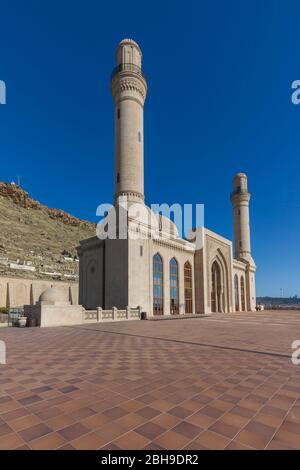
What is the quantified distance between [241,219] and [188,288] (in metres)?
19.1

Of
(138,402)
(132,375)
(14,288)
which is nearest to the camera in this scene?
(138,402)

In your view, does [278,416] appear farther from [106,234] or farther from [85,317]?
[106,234]

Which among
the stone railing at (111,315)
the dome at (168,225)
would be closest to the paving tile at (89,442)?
the stone railing at (111,315)

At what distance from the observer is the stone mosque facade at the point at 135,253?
71.6 ft

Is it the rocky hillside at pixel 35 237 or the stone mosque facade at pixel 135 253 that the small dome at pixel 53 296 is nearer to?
the stone mosque facade at pixel 135 253

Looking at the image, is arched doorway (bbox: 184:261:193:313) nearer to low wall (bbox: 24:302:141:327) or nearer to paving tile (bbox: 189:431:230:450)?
low wall (bbox: 24:302:141:327)

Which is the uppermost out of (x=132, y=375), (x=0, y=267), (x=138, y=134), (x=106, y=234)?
(x=138, y=134)

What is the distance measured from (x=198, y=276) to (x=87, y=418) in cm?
2717

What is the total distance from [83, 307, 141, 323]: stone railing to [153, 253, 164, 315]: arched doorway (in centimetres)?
380

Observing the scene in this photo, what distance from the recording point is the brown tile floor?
2.75m

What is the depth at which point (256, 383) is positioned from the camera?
15.1 ft

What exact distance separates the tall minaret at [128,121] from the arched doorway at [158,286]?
5807 mm

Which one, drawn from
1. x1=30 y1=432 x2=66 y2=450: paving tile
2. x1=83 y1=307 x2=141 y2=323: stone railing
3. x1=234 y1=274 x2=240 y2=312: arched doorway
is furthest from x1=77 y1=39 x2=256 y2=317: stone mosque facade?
x1=30 y1=432 x2=66 y2=450: paving tile
